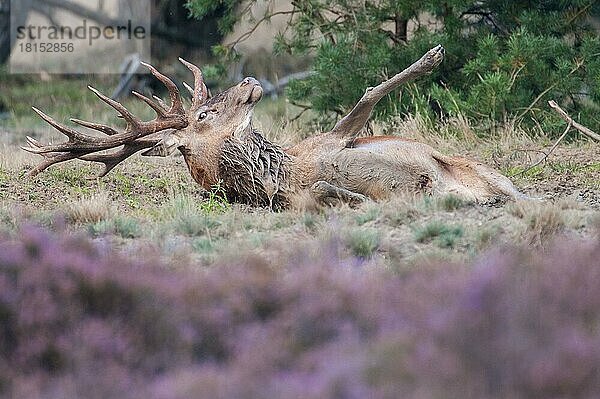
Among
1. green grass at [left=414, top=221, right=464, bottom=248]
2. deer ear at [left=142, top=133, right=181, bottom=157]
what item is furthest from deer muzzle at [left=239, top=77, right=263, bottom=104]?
green grass at [left=414, top=221, right=464, bottom=248]

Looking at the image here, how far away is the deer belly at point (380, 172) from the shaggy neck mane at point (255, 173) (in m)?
0.31

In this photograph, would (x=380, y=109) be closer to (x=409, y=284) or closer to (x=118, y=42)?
(x=409, y=284)

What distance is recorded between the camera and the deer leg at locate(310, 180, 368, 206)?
765 centimetres

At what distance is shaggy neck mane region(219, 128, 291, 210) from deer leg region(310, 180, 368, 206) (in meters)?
0.25

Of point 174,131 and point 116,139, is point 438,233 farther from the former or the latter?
point 116,139

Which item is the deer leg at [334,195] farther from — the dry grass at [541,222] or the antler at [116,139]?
the dry grass at [541,222]

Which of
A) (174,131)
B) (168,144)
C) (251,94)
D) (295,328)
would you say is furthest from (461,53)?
(295,328)

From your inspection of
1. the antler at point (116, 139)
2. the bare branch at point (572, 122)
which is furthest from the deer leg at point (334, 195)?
the bare branch at point (572, 122)

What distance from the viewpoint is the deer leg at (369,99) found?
8.19 meters

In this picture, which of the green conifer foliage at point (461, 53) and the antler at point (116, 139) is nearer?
the antler at point (116, 139)

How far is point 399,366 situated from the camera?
12.0 ft

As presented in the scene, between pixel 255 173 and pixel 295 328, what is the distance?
3.71m

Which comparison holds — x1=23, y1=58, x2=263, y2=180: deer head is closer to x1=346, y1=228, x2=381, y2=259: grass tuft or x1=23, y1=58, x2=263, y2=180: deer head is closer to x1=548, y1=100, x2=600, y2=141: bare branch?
x1=346, y1=228, x2=381, y2=259: grass tuft

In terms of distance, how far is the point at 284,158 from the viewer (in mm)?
7977
